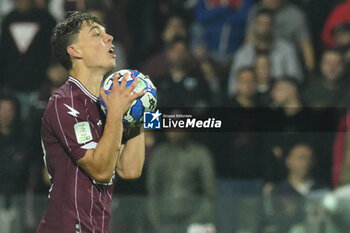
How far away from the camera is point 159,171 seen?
6.08 metres

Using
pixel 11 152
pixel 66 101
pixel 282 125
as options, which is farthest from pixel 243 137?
pixel 66 101

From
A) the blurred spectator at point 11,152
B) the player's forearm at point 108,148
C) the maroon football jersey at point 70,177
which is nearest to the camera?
the player's forearm at point 108,148

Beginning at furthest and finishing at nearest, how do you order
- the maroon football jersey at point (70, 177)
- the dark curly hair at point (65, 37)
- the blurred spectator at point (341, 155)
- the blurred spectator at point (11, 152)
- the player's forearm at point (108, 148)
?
the blurred spectator at point (11, 152), the blurred spectator at point (341, 155), the dark curly hair at point (65, 37), the maroon football jersey at point (70, 177), the player's forearm at point (108, 148)

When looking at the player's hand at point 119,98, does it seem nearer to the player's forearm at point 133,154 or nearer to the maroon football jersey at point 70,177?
the maroon football jersey at point 70,177

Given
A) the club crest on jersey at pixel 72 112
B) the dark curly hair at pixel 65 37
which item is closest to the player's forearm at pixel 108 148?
the club crest on jersey at pixel 72 112

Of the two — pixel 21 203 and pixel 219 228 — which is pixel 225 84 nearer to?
pixel 219 228

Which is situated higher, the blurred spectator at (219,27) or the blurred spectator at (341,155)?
the blurred spectator at (219,27)

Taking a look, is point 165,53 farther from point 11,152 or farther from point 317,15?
point 11,152

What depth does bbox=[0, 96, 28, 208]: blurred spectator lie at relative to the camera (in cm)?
614

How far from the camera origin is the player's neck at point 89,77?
3605 mm

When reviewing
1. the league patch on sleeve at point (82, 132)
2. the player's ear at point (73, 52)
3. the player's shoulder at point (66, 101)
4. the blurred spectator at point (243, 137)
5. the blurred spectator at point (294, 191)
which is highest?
the player's ear at point (73, 52)

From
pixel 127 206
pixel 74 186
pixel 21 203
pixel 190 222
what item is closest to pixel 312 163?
pixel 190 222

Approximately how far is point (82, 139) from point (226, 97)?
9.22 feet

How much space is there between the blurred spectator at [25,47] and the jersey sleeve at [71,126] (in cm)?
276
